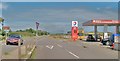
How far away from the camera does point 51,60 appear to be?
1895 cm

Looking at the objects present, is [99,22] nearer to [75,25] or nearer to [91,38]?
[91,38]

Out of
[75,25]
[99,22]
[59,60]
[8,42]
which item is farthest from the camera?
[99,22]

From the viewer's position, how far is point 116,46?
112 feet

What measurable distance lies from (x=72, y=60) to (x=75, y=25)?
62.2 ft

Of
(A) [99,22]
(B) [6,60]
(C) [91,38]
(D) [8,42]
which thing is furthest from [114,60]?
(C) [91,38]

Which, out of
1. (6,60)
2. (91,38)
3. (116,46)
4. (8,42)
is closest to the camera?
(6,60)

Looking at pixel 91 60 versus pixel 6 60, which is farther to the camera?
pixel 91 60

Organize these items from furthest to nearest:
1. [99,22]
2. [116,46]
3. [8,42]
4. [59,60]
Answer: [99,22], [8,42], [116,46], [59,60]

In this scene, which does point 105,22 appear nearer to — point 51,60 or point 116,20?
point 116,20

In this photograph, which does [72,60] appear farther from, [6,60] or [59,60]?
[6,60]

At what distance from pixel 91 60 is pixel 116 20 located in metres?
46.4

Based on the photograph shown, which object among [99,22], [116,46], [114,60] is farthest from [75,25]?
[99,22]

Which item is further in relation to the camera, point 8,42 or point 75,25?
point 8,42

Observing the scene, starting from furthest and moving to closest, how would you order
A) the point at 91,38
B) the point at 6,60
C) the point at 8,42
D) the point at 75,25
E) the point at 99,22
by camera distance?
the point at 91,38 → the point at 99,22 → the point at 8,42 → the point at 75,25 → the point at 6,60
